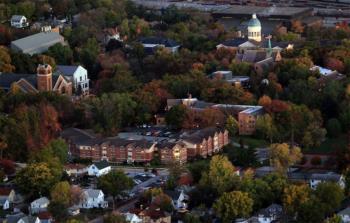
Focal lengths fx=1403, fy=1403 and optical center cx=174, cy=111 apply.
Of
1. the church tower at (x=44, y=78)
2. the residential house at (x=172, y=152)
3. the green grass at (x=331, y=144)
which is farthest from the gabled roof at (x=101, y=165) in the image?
the church tower at (x=44, y=78)

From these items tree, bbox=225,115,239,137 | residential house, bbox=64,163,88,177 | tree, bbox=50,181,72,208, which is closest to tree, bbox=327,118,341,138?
tree, bbox=225,115,239,137

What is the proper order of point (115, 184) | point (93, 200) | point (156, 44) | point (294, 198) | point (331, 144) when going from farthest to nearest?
point (156, 44) < point (331, 144) < point (115, 184) < point (93, 200) < point (294, 198)

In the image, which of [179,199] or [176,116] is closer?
[179,199]

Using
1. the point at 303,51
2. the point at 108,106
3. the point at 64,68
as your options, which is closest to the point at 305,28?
the point at 303,51

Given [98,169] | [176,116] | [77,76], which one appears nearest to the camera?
[98,169]

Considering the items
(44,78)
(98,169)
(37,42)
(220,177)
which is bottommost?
(37,42)

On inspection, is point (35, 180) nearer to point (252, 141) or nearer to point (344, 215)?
point (344, 215)

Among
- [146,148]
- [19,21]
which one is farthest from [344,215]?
[19,21]
